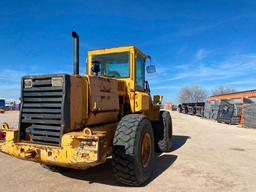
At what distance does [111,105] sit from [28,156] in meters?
1.91

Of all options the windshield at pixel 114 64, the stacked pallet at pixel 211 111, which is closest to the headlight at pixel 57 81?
the windshield at pixel 114 64

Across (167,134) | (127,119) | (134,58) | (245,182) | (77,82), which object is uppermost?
(134,58)

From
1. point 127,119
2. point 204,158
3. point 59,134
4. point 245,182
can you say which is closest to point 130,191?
point 127,119

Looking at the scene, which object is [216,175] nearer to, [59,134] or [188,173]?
[188,173]

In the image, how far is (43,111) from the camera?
14.5ft

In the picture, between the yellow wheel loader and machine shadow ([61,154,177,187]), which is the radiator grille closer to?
the yellow wheel loader

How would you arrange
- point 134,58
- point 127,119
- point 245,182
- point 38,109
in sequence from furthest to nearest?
point 134,58, point 245,182, point 127,119, point 38,109

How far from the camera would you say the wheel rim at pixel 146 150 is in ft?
16.5

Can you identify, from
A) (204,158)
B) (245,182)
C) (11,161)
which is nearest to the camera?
(245,182)

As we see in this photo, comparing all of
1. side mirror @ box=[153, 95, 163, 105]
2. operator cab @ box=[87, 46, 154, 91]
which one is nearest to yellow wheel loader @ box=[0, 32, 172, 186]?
operator cab @ box=[87, 46, 154, 91]

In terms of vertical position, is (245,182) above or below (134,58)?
below

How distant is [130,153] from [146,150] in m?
0.88

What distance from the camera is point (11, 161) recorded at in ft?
22.4

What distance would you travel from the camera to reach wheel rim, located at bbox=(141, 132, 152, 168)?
5.04 metres
